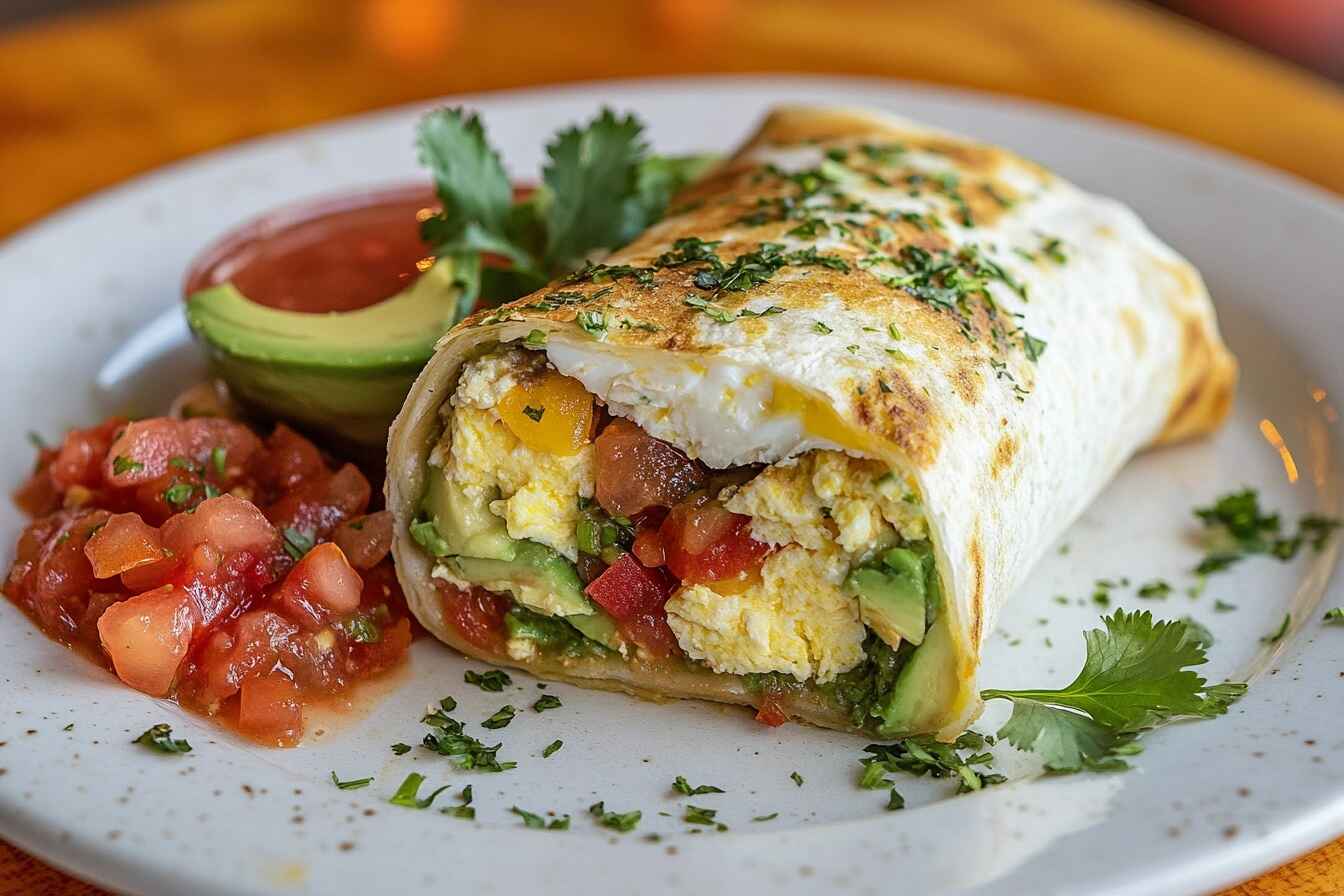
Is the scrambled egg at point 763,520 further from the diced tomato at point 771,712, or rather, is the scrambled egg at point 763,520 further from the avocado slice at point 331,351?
the avocado slice at point 331,351

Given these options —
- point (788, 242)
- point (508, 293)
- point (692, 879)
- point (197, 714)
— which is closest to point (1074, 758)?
point (692, 879)

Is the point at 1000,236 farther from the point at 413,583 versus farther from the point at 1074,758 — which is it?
the point at 413,583

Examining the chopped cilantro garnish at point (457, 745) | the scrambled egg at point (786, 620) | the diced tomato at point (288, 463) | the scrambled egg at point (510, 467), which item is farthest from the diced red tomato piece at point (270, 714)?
the scrambled egg at point (786, 620)

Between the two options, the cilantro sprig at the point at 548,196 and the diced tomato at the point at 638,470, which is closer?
the diced tomato at the point at 638,470

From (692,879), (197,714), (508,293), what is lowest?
(197,714)

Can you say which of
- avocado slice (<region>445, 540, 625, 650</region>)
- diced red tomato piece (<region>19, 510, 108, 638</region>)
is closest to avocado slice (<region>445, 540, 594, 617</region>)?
avocado slice (<region>445, 540, 625, 650</region>)

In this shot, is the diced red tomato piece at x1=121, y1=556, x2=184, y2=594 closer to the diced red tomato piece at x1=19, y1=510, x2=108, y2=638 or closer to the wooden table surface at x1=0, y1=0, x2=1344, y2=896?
the diced red tomato piece at x1=19, y1=510, x2=108, y2=638
